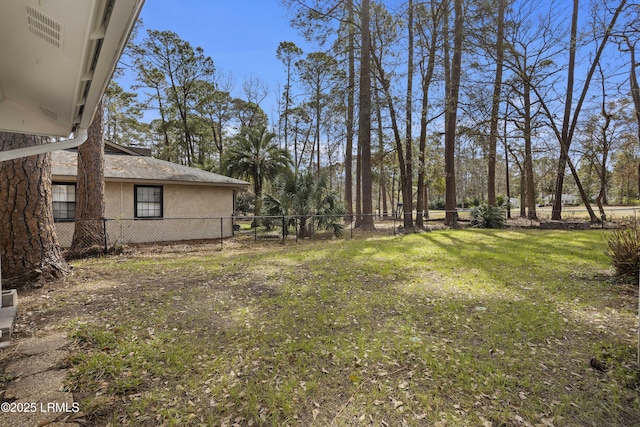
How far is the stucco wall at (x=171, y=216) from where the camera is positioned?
10.1 m

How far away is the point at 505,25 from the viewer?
12.3 meters

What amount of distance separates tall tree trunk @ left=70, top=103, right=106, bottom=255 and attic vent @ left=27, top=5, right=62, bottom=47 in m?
7.99

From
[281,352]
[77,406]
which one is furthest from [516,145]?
[77,406]

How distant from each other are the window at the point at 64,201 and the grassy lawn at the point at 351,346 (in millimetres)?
5564

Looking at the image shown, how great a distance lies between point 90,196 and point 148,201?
10.0 feet

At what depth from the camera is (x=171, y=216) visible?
1134 cm

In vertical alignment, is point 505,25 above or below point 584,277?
above

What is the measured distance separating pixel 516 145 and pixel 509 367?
17.8m

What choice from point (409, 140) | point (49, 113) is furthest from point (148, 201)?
point (409, 140)

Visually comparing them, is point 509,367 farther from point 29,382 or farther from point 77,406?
point 29,382

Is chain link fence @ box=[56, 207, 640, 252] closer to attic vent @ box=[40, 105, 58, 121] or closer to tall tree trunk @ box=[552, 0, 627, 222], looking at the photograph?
tall tree trunk @ box=[552, 0, 627, 222]

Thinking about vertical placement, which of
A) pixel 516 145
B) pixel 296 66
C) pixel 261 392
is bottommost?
pixel 261 392

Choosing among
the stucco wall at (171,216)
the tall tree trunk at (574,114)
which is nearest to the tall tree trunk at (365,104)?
the stucco wall at (171,216)

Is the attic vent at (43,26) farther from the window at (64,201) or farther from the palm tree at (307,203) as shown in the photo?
the window at (64,201)
